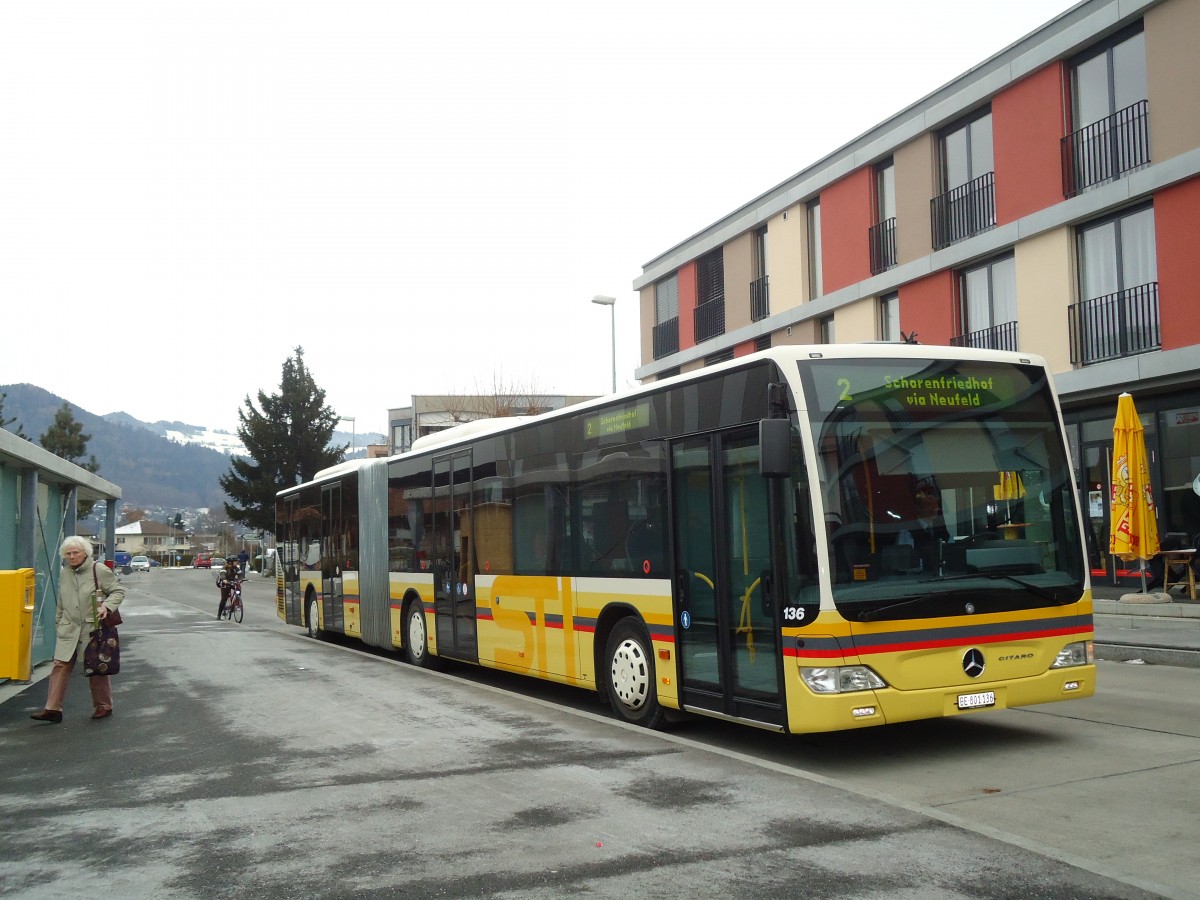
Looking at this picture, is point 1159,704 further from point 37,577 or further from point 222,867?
point 37,577

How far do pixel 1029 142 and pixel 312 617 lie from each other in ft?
54.4

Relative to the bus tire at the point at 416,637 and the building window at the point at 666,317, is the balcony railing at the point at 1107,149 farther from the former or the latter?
the building window at the point at 666,317

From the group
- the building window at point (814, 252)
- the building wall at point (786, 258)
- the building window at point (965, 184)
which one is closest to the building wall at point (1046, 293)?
the building window at point (965, 184)

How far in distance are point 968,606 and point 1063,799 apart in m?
1.50

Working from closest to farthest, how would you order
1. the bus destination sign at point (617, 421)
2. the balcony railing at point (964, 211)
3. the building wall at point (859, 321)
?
the bus destination sign at point (617, 421) → the balcony railing at point (964, 211) → the building wall at point (859, 321)

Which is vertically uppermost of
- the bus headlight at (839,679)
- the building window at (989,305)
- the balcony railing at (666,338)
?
the balcony railing at (666,338)

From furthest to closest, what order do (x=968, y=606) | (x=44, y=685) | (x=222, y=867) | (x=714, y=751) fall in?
(x=44, y=685)
(x=714, y=751)
(x=968, y=606)
(x=222, y=867)

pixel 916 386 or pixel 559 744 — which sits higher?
pixel 916 386

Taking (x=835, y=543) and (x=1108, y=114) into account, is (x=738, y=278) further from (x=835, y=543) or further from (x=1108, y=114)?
(x=835, y=543)

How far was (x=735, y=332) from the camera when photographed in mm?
33531

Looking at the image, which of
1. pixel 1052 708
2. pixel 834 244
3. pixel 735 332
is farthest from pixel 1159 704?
pixel 735 332

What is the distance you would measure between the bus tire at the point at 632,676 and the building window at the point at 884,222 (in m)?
19.6

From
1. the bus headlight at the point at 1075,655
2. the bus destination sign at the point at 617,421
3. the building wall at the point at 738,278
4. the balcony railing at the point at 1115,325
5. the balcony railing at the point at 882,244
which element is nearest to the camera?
the bus headlight at the point at 1075,655

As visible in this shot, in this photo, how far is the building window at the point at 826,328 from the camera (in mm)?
30058
